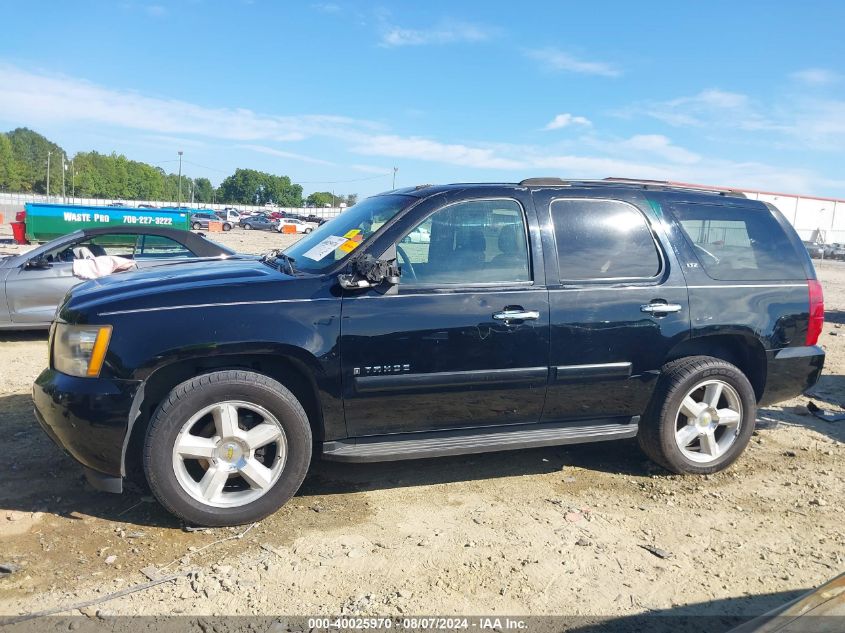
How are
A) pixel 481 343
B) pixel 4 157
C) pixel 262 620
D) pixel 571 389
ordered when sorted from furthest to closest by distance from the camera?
pixel 4 157 → pixel 571 389 → pixel 481 343 → pixel 262 620

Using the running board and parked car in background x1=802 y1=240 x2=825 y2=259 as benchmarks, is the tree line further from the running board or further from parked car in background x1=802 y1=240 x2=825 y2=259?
the running board

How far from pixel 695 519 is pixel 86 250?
714 centimetres

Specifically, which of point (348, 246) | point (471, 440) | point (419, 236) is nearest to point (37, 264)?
point (348, 246)

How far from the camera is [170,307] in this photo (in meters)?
3.42

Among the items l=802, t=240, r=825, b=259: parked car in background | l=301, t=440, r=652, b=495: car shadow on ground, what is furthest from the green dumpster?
l=802, t=240, r=825, b=259: parked car in background

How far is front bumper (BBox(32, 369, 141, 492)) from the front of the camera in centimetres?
332

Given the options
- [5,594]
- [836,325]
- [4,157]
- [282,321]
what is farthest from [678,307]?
[4,157]

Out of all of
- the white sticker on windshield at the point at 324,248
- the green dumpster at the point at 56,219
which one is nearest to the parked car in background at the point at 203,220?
the green dumpster at the point at 56,219

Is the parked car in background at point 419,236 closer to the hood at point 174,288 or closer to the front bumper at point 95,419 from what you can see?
the hood at point 174,288

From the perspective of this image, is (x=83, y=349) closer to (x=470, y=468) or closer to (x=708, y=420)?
(x=470, y=468)

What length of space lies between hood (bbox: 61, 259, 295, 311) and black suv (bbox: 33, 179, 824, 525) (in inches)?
0.7

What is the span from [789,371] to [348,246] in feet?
10.3

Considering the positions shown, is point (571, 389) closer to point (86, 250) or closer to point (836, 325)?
point (86, 250)

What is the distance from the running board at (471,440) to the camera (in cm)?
Result: 371
